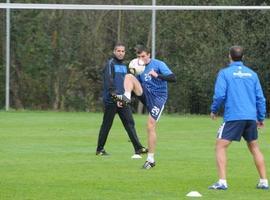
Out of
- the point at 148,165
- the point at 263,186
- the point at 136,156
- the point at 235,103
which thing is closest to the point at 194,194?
the point at 263,186

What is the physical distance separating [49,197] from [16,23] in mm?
24434

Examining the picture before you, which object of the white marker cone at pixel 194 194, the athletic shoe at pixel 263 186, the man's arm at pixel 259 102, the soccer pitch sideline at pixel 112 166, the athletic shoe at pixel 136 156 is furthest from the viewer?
the athletic shoe at pixel 136 156

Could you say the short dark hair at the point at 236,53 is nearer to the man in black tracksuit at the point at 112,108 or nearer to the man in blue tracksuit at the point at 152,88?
the man in blue tracksuit at the point at 152,88

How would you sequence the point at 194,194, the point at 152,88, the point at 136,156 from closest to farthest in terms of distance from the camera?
1. the point at 194,194
2. the point at 152,88
3. the point at 136,156

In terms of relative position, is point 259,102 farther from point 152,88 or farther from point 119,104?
point 119,104

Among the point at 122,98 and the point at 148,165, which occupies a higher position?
the point at 122,98

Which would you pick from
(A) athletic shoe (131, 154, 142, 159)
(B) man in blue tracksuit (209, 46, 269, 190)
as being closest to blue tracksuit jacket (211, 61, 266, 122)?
(B) man in blue tracksuit (209, 46, 269, 190)

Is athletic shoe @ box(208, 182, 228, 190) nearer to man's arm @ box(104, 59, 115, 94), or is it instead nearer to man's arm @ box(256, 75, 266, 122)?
man's arm @ box(256, 75, 266, 122)

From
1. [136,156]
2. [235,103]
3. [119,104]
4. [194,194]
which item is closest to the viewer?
[194,194]

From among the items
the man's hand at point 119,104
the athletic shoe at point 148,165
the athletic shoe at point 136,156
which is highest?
the man's hand at point 119,104

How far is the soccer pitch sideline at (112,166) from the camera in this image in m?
12.0

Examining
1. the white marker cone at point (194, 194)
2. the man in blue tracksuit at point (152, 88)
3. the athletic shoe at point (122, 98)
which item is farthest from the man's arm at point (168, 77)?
the white marker cone at point (194, 194)

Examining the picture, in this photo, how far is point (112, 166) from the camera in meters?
15.2

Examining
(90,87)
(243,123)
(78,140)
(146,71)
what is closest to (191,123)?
(78,140)
